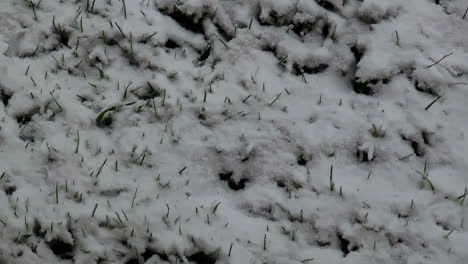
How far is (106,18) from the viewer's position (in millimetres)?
2865

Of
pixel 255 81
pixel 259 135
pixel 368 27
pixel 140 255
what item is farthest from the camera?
pixel 368 27

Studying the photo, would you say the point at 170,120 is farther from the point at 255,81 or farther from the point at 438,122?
the point at 438,122

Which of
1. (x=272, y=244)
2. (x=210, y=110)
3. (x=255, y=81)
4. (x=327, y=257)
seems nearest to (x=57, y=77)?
(x=210, y=110)

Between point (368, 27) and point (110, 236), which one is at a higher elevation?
point (368, 27)

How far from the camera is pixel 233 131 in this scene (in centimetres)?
257

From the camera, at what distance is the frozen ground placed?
7.18ft

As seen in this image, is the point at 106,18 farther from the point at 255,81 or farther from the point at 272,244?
the point at 272,244

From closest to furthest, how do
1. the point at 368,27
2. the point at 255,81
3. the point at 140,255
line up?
1. the point at 140,255
2. the point at 255,81
3. the point at 368,27

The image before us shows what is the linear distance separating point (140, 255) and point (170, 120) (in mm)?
779

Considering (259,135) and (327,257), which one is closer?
(327,257)

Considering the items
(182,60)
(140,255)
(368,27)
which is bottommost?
(140,255)

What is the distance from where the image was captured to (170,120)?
257 centimetres

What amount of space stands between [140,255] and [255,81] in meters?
1.21

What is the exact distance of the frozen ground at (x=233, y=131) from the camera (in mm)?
2189
